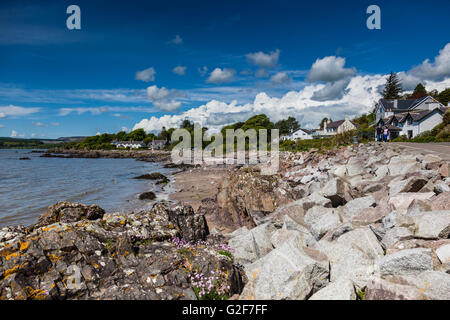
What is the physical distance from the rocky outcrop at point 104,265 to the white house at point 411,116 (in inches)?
1885

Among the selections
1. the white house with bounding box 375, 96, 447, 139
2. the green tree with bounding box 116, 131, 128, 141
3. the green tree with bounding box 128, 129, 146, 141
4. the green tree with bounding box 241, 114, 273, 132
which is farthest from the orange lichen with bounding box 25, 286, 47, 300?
the green tree with bounding box 116, 131, 128, 141

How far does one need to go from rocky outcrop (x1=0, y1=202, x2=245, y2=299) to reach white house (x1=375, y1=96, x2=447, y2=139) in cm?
4788

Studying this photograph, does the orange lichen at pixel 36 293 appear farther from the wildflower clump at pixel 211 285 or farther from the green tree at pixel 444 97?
the green tree at pixel 444 97

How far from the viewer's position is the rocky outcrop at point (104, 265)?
13.4ft

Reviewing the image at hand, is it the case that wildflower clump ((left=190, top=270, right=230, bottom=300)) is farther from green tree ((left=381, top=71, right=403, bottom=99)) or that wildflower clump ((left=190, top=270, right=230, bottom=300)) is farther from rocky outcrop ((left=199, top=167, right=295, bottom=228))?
green tree ((left=381, top=71, right=403, bottom=99))

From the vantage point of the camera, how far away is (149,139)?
164 meters

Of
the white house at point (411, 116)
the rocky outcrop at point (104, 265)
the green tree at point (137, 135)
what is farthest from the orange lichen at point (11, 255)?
the green tree at point (137, 135)

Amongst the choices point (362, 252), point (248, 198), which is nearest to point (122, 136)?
point (248, 198)

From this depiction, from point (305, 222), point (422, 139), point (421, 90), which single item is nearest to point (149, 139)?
point (421, 90)

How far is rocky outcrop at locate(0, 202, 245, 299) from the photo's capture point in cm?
408

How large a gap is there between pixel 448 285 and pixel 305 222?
4.20 metres

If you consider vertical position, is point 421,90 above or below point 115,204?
above
